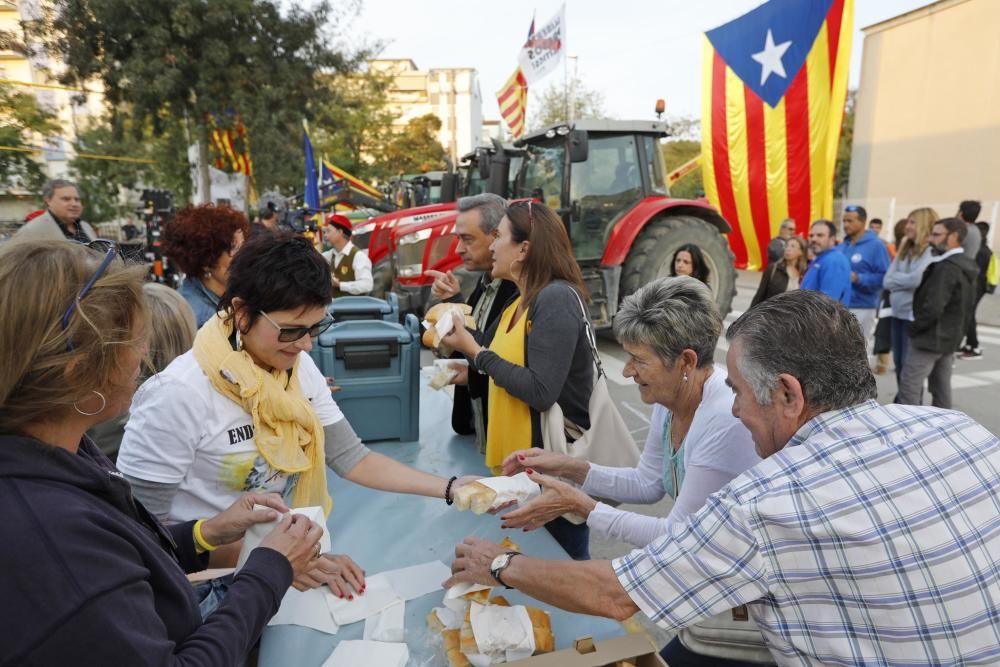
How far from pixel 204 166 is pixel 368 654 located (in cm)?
1384

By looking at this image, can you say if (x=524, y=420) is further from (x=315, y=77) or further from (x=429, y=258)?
(x=315, y=77)

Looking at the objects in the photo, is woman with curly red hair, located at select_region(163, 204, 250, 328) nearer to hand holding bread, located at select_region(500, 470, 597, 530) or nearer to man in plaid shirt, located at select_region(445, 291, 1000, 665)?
hand holding bread, located at select_region(500, 470, 597, 530)

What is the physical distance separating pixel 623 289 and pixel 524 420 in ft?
17.0

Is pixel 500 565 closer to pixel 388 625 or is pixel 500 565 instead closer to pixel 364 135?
pixel 388 625

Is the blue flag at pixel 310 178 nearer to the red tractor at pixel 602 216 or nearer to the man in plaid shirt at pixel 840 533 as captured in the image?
the red tractor at pixel 602 216

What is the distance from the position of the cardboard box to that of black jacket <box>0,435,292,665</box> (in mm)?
588

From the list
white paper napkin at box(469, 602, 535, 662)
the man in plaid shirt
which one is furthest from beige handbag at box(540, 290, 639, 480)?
the man in plaid shirt

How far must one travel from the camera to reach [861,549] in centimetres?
101

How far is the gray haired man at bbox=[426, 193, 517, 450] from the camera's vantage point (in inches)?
102

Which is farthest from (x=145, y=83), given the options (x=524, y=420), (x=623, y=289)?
(x=524, y=420)

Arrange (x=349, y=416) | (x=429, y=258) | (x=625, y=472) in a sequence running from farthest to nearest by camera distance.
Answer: (x=429, y=258) < (x=349, y=416) < (x=625, y=472)

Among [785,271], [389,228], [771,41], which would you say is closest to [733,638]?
[785,271]

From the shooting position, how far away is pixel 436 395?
11.2 feet

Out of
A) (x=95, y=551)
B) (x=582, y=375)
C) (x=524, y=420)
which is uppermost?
(x=95, y=551)
